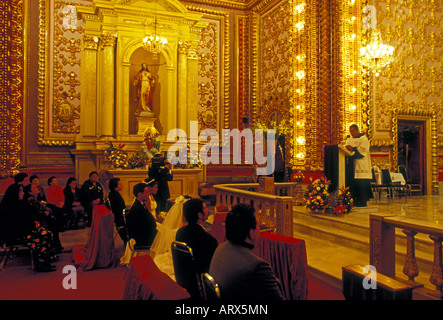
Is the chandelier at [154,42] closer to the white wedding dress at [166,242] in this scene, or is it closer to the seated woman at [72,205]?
the seated woman at [72,205]

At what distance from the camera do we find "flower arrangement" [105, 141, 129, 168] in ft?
32.9

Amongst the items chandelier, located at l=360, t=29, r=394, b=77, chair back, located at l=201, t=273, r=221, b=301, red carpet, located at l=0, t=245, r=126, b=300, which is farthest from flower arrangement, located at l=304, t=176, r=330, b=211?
chair back, located at l=201, t=273, r=221, b=301

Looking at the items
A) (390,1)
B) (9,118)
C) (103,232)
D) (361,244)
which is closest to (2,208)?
(103,232)

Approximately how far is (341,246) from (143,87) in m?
8.41

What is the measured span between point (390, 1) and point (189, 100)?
23.5ft

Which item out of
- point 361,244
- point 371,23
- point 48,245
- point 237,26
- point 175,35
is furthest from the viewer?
point 237,26

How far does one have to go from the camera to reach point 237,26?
537 inches

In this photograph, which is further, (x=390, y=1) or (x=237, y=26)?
(x=237, y=26)

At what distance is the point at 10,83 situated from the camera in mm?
10281

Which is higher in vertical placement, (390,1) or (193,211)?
(390,1)

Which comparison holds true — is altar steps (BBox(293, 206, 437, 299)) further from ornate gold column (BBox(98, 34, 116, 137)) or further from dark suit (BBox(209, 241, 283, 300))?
ornate gold column (BBox(98, 34, 116, 137))

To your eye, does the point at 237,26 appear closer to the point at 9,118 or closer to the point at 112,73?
the point at 112,73

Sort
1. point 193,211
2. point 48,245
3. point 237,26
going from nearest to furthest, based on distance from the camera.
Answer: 1. point 193,211
2. point 48,245
3. point 237,26

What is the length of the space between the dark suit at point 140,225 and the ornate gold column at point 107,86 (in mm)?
6940
